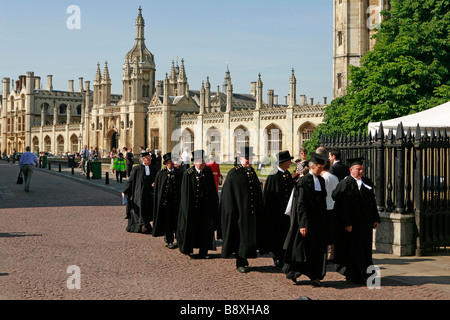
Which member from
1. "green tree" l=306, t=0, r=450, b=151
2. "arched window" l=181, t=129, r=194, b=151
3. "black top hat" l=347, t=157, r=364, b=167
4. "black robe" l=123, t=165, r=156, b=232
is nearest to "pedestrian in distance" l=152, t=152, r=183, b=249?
"black robe" l=123, t=165, r=156, b=232

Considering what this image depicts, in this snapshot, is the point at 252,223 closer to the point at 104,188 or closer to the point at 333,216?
the point at 333,216

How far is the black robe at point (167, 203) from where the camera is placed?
10.1 m

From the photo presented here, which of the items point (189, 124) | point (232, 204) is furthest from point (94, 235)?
point (189, 124)

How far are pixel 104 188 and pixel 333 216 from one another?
1609 cm

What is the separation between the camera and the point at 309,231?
716 cm

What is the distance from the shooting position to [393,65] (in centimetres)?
2284

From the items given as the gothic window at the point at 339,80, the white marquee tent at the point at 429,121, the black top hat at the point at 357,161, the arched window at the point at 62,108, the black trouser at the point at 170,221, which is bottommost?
the black trouser at the point at 170,221

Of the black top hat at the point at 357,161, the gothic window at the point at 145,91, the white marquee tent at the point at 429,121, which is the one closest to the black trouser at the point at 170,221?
the black top hat at the point at 357,161

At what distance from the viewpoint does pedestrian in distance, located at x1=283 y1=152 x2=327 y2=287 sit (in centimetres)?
711

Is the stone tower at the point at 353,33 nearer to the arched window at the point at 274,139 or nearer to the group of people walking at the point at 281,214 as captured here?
the arched window at the point at 274,139

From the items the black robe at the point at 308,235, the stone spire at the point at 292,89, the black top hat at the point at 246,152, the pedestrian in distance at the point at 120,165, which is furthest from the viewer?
the stone spire at the point at 292,89

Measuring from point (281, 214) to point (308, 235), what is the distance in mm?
1021

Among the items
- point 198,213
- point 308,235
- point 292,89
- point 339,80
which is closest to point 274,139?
point 292,89

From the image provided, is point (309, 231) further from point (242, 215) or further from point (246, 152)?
point (246, 152)
